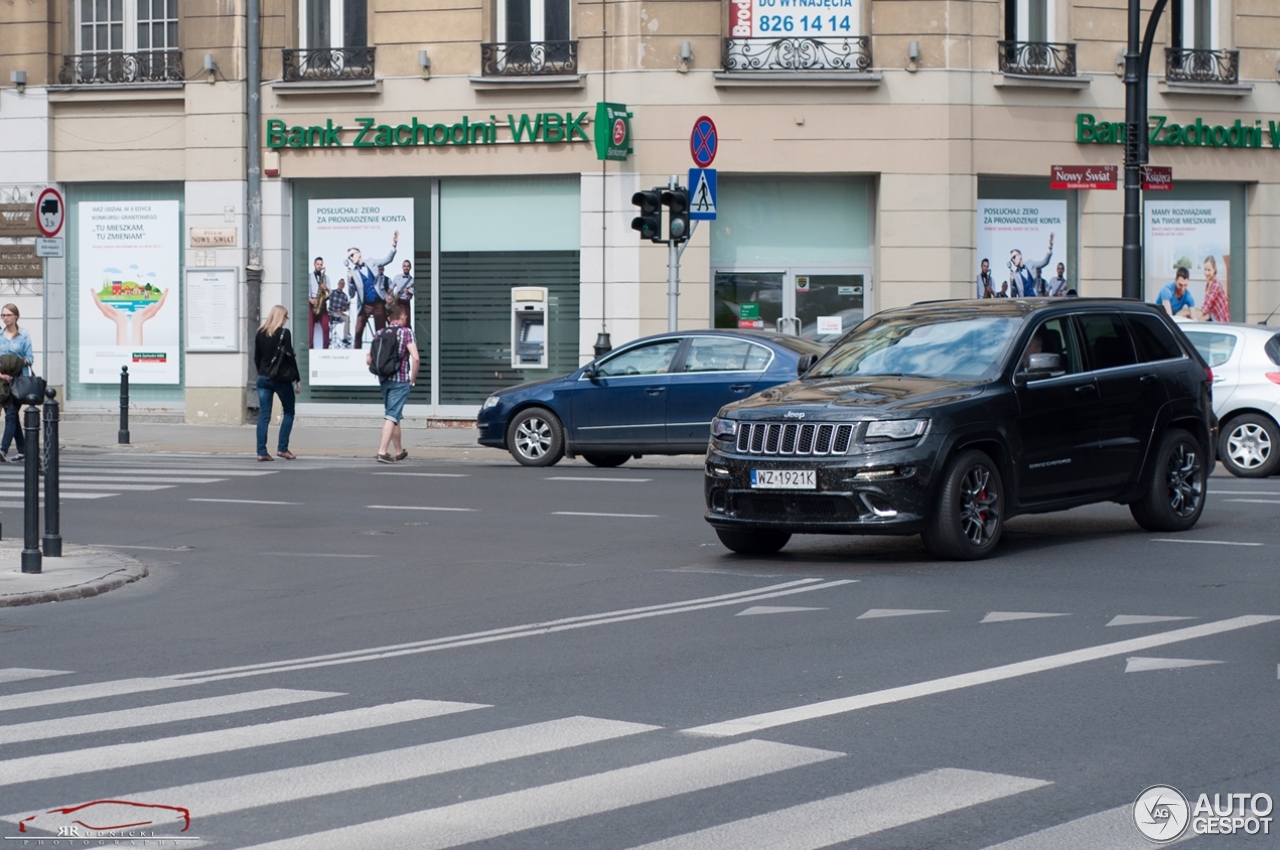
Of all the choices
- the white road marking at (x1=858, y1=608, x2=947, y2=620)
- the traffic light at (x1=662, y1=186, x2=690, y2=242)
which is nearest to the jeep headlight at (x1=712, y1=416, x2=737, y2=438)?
the white road marking at (x1=858, y1=608, x2=947, y2=620)

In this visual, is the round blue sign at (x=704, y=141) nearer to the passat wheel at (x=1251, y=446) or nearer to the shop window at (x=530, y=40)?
the shop window at (x=530, y=40)

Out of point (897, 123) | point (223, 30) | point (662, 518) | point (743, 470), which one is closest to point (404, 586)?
point (743, 470)

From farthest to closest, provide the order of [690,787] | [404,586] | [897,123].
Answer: [897,123] → [404,586] → [690,787]

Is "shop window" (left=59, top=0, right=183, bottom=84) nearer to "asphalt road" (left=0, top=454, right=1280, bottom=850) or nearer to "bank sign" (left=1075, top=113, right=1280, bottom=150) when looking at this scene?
"bank sign" (left=1075, top=113, right=1280, bottom=150)

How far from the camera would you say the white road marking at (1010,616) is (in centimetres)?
925

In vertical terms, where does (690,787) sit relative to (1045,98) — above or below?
below

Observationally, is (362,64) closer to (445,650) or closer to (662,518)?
(662,518)

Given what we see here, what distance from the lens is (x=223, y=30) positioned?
27.3m

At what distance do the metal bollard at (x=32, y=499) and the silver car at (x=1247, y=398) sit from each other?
11.4m

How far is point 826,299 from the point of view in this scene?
26.4 meters

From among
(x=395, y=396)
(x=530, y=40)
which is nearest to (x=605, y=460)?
(x=395, y=396)

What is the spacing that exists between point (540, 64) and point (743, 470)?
16.0m

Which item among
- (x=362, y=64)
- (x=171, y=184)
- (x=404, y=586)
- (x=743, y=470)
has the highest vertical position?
(x=362, y=64)

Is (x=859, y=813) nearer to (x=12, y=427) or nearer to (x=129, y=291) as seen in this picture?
(x=12, y=427)
